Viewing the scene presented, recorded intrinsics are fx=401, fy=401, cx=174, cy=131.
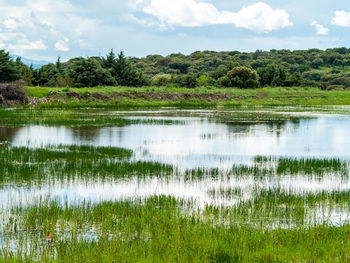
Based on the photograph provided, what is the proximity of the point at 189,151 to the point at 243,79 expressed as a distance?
196ft

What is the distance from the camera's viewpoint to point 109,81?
219 feet

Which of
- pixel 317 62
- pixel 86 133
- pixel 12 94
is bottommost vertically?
pixel 86 133

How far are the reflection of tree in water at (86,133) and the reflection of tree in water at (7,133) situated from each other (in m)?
3.19

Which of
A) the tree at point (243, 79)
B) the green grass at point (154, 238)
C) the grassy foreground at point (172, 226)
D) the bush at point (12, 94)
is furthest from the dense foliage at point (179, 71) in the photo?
the green grass at point (154, 238)

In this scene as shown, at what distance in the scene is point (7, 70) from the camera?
54.1m

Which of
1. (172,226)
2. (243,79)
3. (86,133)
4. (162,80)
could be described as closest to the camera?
(172,226)

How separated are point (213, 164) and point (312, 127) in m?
16.4

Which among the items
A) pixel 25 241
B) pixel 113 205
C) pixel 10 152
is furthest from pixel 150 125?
pixel 25 241

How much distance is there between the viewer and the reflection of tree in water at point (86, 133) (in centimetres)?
2077

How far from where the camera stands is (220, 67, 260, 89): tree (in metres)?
74.3

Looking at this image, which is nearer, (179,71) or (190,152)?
(190,152)

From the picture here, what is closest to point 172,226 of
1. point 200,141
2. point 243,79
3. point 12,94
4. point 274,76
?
point 200,141

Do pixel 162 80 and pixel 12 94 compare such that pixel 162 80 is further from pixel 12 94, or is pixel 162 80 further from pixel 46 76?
pixel 12 94

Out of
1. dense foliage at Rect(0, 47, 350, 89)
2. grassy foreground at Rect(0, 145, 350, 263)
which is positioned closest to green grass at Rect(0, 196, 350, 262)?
grassy foreground at Rect(0, 145, 350, 263)
